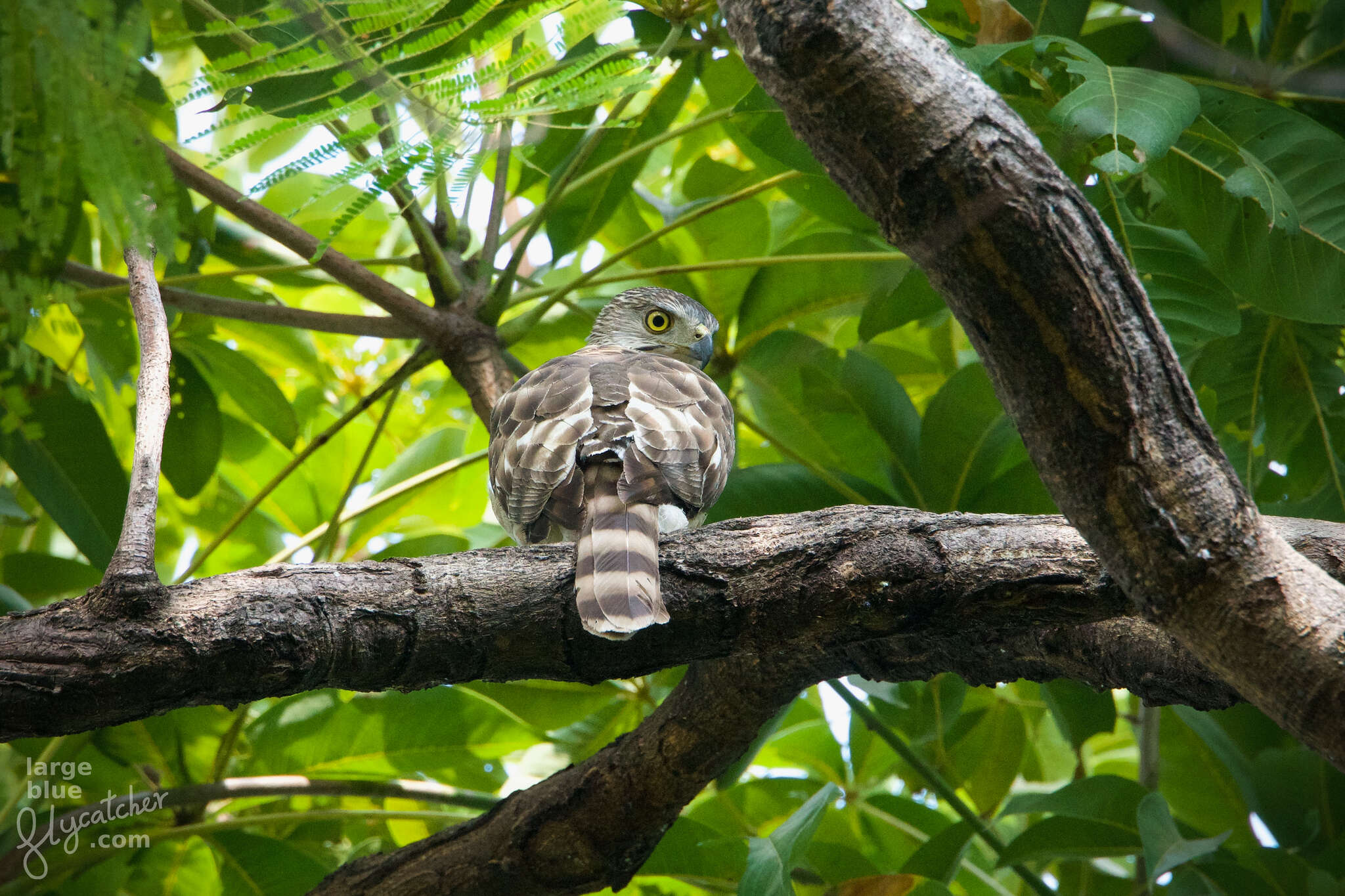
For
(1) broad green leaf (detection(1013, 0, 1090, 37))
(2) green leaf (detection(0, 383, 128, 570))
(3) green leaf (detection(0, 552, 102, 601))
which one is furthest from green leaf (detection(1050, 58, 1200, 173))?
(3) green leaf (detection(0, 552, 102, 601))

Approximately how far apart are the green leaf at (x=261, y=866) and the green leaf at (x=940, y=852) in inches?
92.8

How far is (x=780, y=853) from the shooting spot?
2729mm

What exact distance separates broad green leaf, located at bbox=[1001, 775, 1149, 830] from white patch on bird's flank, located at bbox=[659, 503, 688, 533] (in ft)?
5.60

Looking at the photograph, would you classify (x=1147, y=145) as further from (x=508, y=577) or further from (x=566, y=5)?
(x=508, y=577)

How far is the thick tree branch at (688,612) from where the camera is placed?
2.02 meters

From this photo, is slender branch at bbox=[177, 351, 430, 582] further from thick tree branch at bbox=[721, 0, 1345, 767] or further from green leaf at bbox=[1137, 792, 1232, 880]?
green leaf at bbox=[1137, 792, 1232, 880]

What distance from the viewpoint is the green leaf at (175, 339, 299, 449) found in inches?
170

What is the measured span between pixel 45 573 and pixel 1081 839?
14.3ft

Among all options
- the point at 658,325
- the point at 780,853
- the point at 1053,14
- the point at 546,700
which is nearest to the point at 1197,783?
the point at 780,853

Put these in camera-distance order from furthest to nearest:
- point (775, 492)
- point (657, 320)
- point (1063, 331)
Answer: point (657, 320), point (775, 492), point (1063, 331)

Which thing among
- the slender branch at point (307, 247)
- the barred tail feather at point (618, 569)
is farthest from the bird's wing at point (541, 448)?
the slender branch at point (307, 247)

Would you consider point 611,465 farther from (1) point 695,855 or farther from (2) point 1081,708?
(2) point 1081,708

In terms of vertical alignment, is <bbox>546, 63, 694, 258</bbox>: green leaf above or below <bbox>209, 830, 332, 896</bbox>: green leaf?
above

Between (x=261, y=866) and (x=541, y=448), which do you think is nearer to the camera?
(x=541, y=448)
